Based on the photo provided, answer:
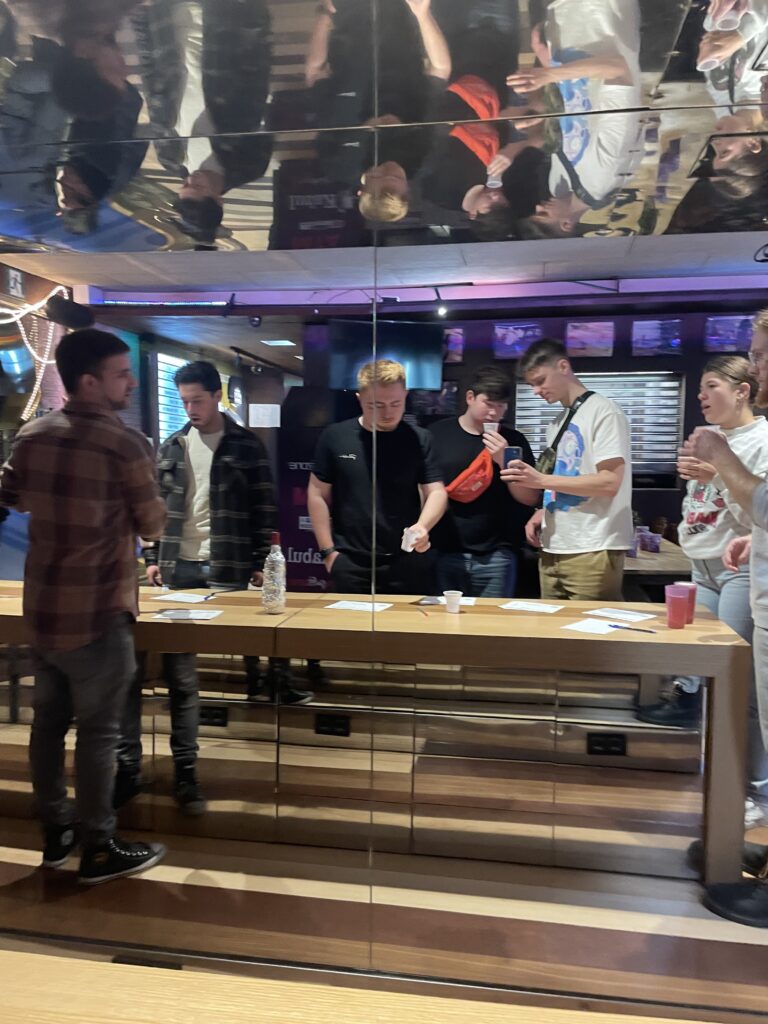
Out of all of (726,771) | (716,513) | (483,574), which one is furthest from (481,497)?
(726,771)

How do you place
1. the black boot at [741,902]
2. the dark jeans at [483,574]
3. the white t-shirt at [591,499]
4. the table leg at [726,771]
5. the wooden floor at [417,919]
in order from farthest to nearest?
the dark jeans at [483,574] < the white t-shirt at [591,499] < the table leg at [726,771] < the black boot at [741,902] < the wooden floor at [417,919]

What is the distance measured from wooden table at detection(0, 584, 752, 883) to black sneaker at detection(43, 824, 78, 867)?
61 cm

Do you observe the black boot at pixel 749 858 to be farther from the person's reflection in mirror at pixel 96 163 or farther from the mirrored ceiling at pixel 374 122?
the person's reflection in mirror at pixel 96 163

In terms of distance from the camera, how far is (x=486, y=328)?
2.52 meters

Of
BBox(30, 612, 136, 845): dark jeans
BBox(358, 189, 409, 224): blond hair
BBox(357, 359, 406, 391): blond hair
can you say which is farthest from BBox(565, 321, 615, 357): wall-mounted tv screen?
BBox(30, 612, 136, 845): dark jeans

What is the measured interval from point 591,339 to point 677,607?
977mm

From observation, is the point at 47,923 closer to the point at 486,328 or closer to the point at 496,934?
the point at 496,934

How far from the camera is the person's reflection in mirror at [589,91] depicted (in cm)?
135

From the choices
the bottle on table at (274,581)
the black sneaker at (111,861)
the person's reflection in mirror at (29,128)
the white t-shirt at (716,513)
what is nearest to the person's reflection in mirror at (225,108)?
the person's reflection in mirror at (29,128)

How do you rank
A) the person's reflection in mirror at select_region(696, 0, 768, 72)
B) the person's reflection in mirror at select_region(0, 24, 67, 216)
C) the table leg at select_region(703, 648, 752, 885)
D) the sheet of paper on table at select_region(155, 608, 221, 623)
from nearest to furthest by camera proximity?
the person's reflection in mirror at select_region(696, 0, 768, 72), the person's reflection in mirror at select_region(0, 24, 67, 216), the table leg at select_region(703, 648, 752, 885), the sheet of paper on table at select_region(155, 608, 221, 623)

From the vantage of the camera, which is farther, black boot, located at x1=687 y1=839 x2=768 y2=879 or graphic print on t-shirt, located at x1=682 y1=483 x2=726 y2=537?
graphic print on t-shirt, located at x1=682 y1=483 x2=726 y2=537

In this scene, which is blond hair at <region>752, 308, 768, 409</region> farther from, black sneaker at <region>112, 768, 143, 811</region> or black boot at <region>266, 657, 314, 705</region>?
black sneaker at <region>112, 768, 143, 811</region>

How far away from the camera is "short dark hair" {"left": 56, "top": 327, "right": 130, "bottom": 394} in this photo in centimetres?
206

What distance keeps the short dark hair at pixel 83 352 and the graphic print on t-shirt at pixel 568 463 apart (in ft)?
4.87
